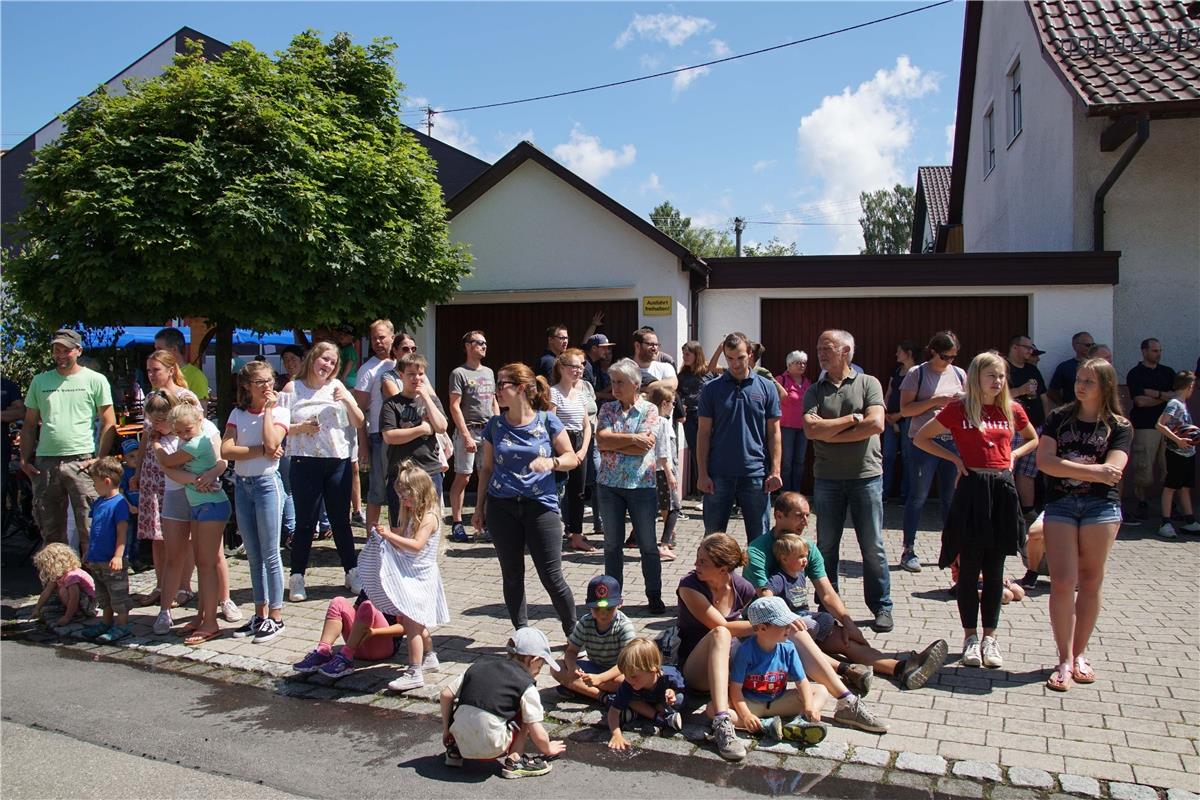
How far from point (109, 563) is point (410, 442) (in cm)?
218

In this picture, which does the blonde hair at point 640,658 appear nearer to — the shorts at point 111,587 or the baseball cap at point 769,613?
the baseball cap at point 769,613

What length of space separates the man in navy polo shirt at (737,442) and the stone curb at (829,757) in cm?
196

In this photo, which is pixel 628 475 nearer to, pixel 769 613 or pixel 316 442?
pixel 769 613

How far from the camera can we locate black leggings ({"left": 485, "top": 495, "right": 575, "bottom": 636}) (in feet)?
18.4

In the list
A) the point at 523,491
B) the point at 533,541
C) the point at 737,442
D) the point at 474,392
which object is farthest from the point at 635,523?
the point at 474,392

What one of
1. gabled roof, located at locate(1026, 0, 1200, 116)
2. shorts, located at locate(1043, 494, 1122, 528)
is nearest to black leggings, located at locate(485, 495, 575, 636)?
shorts, located at locate(1043, 494, 1122, 528)

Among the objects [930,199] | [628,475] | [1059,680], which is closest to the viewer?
[1059,680]

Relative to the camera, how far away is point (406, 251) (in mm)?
9812

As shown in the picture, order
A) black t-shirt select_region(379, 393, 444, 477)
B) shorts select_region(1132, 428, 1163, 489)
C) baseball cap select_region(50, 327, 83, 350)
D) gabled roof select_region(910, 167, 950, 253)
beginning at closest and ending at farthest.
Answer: black t-shirt select_region(379, 393, 444, 477)
baseball cap select_region(50, 327, 83, 350)
shorts select_region(1132, 428, 1163, 489)
gabled roof select_region(910, 167, 950, 253)

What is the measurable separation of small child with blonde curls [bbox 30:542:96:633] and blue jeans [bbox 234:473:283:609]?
136cm

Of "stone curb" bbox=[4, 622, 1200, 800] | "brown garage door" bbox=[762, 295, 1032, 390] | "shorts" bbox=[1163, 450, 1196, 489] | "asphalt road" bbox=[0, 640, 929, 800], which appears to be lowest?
"asphalt road" bbox=[0, 640, 929, 800]

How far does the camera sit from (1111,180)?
10984 millimetres

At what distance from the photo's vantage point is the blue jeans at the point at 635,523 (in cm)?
635

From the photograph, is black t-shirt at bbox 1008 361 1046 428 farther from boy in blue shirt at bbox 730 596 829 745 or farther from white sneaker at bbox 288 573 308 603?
white sneaker at bbox 288 573 308 603
